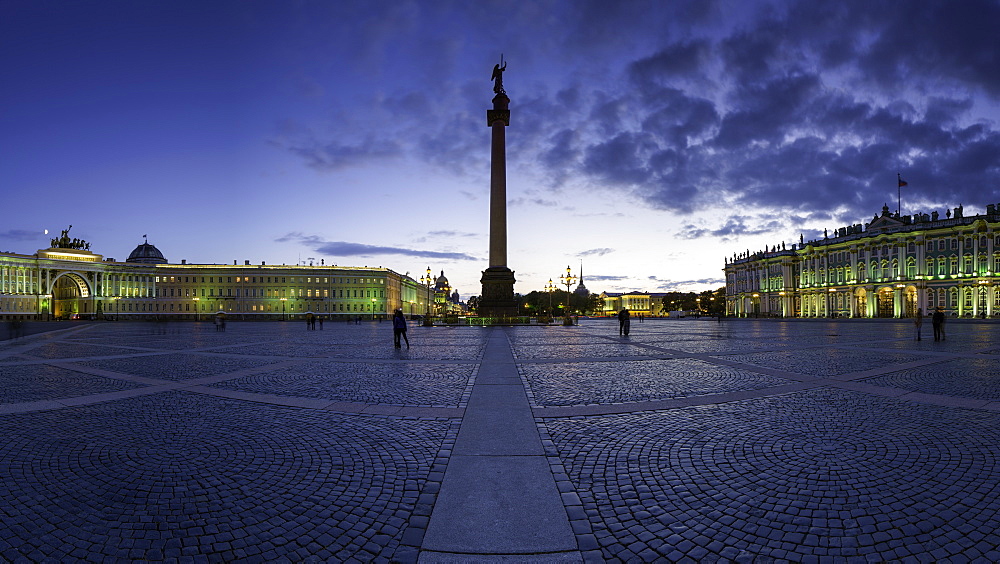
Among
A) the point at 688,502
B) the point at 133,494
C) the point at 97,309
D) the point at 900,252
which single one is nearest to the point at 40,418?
the point at 133,494

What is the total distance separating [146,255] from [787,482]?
178903 millimetres

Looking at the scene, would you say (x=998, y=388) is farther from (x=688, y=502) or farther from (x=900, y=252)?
(x=900, y=252)

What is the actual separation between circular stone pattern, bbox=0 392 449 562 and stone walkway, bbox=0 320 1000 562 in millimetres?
23

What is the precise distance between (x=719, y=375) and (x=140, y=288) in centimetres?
15008

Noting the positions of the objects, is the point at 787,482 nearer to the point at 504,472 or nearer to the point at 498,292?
the point at 504,472

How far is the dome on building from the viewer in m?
148

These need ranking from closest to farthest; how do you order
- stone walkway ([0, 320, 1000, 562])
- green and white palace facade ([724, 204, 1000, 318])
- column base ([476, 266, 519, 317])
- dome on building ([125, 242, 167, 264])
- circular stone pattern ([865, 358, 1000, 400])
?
stone walkway ([0, 320, 1000, 562]) < circular stone pattern ([865, 358, 1000, 400]) < column base ([476, 266, 519, 317]) < green and white palace facade ([724, 204, 1000, 318]) < dome on building ([125, 242, 167, 264])

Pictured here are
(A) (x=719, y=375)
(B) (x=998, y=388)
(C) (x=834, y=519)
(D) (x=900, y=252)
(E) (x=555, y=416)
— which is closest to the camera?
(C) (x=834, y=519)

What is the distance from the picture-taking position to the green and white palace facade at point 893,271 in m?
76.6

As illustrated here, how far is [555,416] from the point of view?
24.7 feet

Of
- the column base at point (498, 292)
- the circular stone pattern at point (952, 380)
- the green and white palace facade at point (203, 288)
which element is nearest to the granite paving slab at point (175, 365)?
the circular stone pattern at point (952, 380)

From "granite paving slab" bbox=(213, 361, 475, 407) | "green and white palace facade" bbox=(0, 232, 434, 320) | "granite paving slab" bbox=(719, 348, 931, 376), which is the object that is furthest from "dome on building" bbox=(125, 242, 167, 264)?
"granite paving slab" bbox=(719, 348, 931, 376)

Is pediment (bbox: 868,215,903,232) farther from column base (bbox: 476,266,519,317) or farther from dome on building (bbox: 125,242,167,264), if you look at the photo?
dome on building (bbox: 125,242,167,264)

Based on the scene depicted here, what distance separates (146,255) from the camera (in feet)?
490
